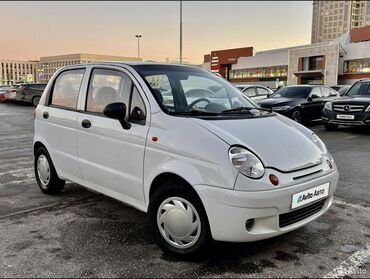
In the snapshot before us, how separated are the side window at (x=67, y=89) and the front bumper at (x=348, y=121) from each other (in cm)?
894

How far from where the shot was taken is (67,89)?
481 centimetres

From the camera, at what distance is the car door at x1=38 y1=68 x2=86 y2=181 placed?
451cm

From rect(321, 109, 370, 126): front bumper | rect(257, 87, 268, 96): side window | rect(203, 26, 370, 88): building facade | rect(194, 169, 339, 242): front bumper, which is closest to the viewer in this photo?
rect(194, 169, 339, 242): front bumper

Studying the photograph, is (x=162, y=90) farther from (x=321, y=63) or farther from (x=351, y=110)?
(x=321, y=63)

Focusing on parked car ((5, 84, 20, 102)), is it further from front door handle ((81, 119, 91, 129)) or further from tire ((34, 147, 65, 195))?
front door handle ((81, 119, 91, 129))

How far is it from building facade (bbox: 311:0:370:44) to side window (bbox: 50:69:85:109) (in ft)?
499

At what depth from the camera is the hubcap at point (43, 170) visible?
5.14 m

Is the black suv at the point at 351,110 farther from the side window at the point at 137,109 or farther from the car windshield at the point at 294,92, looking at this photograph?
the side window at the point at 137,109

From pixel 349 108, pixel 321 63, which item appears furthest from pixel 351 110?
pixel 321 63

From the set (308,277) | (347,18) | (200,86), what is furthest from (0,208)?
(347,18)

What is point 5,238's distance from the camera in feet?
12.5

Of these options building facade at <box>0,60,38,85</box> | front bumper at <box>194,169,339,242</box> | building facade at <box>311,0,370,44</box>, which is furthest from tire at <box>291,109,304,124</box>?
building facade at <box>311,0,370,44</box>

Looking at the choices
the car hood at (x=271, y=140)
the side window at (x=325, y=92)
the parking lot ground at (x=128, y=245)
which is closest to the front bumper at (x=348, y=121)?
the side window at (x=325, y=92)

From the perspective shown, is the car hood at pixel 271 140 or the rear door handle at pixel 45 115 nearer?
the car hood at pixel 271 140
